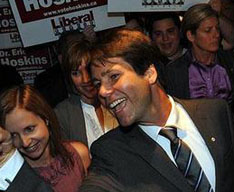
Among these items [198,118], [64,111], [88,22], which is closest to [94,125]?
[64,111]

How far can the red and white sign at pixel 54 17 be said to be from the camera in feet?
11.7

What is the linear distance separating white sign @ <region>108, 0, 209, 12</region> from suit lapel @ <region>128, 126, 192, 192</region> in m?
1.77

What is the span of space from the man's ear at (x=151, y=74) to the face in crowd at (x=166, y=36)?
1.67 metres

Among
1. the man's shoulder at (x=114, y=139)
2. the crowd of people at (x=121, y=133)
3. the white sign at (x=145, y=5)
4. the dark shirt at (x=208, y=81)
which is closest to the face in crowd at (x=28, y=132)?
the crowd of people at (x=121, y=133)

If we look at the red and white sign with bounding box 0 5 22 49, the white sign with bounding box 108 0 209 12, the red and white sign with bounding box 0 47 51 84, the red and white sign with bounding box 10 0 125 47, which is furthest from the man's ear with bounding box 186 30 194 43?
the red and white sign with bounding box 0 5 22 49

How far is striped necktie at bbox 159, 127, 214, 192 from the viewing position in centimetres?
177

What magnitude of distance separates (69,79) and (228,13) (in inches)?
55.3

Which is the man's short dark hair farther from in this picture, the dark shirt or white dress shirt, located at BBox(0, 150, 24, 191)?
white dress shirt, located at BBox(0, 150, 24, 191)

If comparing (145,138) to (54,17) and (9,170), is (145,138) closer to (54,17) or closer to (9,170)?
(9,170)

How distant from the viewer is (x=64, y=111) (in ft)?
8.43

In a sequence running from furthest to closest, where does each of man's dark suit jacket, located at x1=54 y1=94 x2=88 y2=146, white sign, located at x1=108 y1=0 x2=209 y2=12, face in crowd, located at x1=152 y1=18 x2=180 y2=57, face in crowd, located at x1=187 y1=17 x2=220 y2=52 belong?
face in crowd, located at x1=152 y1=18 x2=180 y2=57 < white sign, located at x1=108 y1=0 x2=209 y2=12 < face in crowd, located at x1=187 y1=17 x2=220 y2=52 < man's dark suit jacket, located at x1=54 y1=94 x2=88 y2=146

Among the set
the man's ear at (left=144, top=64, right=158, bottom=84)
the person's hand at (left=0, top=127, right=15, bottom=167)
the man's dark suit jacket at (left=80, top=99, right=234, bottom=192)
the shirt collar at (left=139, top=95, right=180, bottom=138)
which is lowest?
the man's dark suit jacket at (left=80, top=99, right=234, bottom=192)

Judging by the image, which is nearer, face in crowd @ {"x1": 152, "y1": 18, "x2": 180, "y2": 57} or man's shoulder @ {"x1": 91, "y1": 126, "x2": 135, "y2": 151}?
man's shoulder @ {"x1": 91, "y1": 126, "x2": 135, "y2": 151}

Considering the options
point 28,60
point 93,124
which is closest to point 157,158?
point 93,124
